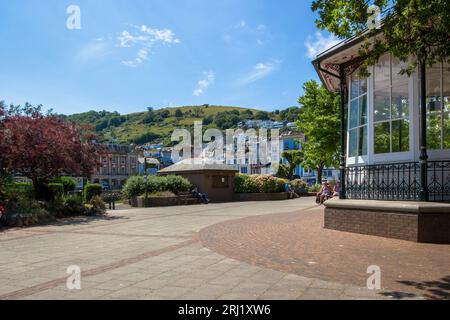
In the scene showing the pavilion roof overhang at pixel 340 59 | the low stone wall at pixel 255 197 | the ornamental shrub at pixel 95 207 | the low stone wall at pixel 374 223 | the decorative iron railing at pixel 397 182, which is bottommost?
the low stone wall at pixel 255 197

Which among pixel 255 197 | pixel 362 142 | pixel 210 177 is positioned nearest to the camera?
pixel 362 142

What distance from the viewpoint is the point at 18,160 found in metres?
16.2

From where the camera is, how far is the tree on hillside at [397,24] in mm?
6672

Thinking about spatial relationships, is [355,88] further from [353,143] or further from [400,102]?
[400,102]

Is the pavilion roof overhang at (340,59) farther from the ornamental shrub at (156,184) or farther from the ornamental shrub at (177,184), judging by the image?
the ornamental shrub at (177,184)

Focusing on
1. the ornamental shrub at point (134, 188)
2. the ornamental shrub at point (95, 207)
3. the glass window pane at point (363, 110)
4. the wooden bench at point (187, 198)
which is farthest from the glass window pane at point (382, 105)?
the ornamental shrub at point (134, 188)

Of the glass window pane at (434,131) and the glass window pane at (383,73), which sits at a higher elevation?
the glass window pane at (383,73)

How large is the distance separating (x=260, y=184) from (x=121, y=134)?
170 metres

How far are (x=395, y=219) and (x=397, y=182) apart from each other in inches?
48.4

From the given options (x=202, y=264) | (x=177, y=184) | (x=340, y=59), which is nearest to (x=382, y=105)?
(x=340, y=59)

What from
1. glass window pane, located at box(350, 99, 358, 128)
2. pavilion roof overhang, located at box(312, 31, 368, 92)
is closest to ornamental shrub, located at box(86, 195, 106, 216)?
pavilion roof overhang, located at box(312, 31, 368, 92)

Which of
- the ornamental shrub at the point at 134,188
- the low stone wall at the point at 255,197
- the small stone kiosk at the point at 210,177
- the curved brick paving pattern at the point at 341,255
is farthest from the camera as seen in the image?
the low stone wall at the point at 255,197

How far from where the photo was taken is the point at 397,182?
395 inches

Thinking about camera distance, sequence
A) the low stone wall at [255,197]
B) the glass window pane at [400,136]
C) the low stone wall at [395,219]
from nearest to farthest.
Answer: the low stone wall at [395,219]
the glass window pane at [400,136]
the low stone wall at [255,197]
